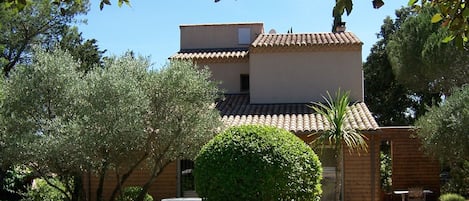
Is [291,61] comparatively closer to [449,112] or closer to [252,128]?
[449,112]

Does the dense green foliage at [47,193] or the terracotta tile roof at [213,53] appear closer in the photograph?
the dense green foliage at [47,193]

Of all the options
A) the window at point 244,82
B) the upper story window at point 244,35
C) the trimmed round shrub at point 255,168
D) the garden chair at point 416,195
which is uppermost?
the upper story window at point 244,35

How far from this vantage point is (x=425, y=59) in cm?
2867

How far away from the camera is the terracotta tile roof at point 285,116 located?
17.4 metres

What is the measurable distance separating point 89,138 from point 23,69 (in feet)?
7.54

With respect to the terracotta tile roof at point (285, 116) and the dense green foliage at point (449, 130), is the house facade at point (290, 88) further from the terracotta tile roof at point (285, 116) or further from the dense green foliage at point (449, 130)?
the dense green foliage at point (449, 130)

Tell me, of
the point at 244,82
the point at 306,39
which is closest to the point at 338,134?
the point at 306,39

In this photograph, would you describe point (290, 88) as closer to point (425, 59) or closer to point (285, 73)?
point (285, 73)

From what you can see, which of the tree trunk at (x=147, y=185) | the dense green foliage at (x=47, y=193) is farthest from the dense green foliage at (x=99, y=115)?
the dense green foliage at (x=47, y=193)

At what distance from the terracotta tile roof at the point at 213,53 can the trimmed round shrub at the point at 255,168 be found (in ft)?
31.7

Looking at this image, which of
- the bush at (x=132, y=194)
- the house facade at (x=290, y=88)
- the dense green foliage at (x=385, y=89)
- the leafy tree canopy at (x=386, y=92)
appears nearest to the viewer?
the bush at (x=132, y=194)

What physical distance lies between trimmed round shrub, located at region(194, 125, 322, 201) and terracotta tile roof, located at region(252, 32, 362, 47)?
8622 mm

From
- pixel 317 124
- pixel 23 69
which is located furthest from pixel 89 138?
pixel 317 124

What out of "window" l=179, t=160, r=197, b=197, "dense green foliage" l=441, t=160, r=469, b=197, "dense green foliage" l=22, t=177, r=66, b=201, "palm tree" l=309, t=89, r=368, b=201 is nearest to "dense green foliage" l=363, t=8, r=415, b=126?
"dense green foliage" l=441, t=160, r=469, b=197
